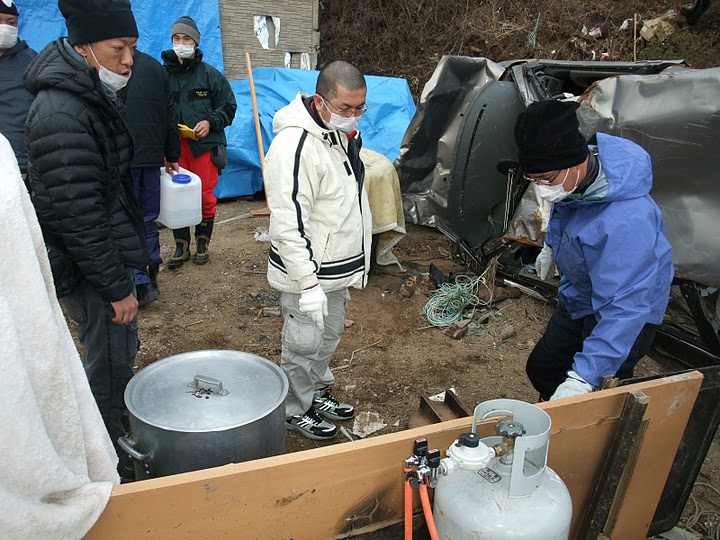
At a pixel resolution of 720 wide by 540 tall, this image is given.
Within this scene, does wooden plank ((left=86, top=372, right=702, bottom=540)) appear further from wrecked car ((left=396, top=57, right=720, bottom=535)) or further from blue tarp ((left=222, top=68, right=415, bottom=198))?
blue tarp ((left=222, top=68, right=415, bottom=198))

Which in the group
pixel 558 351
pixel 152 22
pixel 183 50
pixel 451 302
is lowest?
pixel 451 302

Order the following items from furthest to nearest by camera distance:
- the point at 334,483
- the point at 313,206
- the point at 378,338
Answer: the point at 378,338
the point at 313,206
the point at 334,483

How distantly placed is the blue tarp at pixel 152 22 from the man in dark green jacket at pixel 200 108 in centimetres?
294

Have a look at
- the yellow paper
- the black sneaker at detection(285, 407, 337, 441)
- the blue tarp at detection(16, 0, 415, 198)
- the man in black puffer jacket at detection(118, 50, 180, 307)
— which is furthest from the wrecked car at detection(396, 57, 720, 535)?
the man in black puffer jacket at detection(118, 50, 180, 307)

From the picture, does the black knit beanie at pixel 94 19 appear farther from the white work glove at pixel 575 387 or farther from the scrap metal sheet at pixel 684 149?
the scrap metal sheet at pixel 684 149

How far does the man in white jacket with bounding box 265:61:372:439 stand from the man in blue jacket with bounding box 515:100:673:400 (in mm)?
929

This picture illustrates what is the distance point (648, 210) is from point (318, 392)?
2131mm

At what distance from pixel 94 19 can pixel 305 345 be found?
1726mm

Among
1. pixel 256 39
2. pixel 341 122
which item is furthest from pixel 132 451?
pixel 256 39

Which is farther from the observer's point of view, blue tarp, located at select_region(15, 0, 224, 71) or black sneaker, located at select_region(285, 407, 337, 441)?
blue tarp, located at select_region(15, 0, 224, 71)

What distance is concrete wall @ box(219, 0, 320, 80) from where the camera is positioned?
28.4ft

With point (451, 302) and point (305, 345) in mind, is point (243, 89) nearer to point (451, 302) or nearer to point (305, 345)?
point (451, 302)

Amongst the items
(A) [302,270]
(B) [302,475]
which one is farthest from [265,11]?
(B) [302,475]

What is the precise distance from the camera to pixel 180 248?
17.7ft
